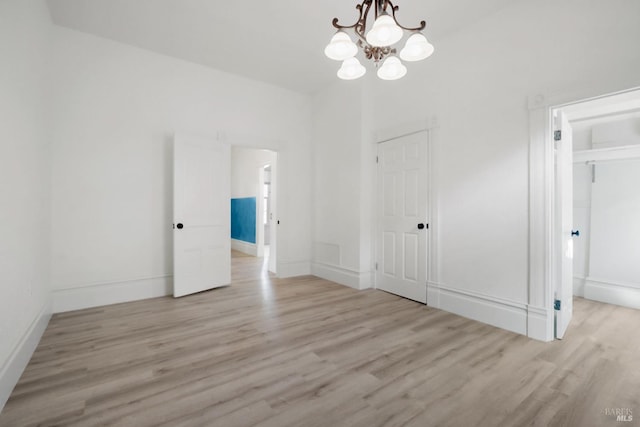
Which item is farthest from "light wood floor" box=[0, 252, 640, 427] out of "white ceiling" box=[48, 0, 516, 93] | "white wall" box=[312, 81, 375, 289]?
"white ceiling" box=[48, 0, 516, 93]

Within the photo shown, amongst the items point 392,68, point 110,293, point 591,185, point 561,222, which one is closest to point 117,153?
point 110,293

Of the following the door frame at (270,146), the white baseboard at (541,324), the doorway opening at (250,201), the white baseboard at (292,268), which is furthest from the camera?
the doorway opening at (250,201)

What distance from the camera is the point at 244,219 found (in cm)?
775

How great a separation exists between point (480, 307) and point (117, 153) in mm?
4556

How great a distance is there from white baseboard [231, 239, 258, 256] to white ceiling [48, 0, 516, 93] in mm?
4418

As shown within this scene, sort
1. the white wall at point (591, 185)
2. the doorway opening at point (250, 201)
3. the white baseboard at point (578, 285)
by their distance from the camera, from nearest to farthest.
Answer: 1. the white wall at point (591, 185)
2. the white baseboard at point (578, 285)
3. the doorway opening at point (250, 201)

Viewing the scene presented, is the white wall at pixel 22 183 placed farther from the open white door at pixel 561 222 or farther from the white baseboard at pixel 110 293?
the open white door at pixel 561 222

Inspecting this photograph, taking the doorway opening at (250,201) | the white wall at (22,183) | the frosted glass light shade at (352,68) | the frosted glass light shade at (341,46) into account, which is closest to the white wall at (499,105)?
the frosted glass light shade at (352,68)

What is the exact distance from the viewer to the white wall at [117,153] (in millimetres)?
3254

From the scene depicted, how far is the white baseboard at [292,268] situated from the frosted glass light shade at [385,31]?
3.78 m

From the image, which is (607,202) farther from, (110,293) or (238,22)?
(110,293)

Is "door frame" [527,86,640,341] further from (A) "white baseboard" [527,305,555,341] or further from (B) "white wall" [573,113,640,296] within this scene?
(B) "white wall" [573,113,640,296]

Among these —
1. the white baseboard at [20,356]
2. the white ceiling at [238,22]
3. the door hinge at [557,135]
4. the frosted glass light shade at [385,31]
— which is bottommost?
the white baseboard at [20,356]

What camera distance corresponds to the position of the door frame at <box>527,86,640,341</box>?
2.52 m
